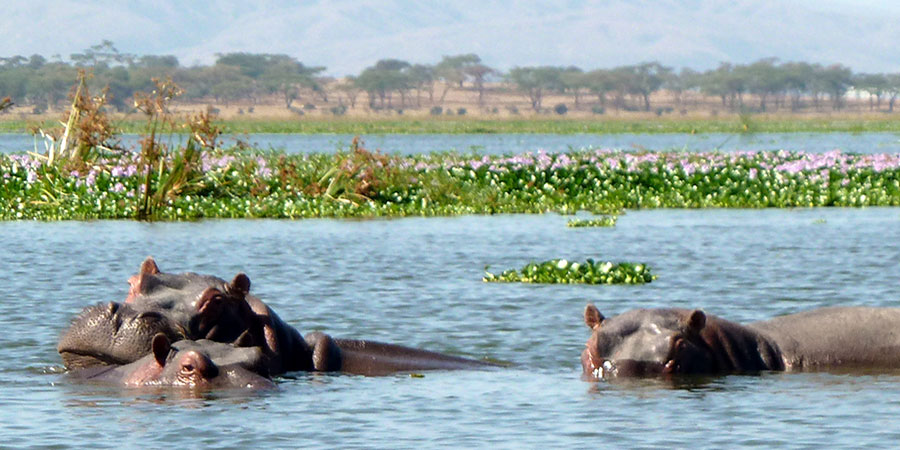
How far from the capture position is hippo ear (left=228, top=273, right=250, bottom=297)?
9297mm

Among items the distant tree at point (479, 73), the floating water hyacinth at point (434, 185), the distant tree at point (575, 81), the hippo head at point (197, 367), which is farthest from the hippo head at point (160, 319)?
the distant tree at point (479, 73)

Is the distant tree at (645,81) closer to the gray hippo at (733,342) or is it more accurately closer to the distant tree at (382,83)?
the distant tree at (382,83)

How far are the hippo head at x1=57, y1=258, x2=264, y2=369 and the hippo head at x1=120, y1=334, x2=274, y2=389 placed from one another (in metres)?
0.10

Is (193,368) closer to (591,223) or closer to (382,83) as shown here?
(591,223)

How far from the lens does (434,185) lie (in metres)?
28.0

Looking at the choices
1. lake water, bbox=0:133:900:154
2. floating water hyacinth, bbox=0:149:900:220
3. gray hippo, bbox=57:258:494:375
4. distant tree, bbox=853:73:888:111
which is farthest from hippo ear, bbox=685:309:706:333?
distant tree, bbox=853:73:888:111

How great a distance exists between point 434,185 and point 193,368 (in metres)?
19.1

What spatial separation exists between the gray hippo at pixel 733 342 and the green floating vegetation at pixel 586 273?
18.2ft

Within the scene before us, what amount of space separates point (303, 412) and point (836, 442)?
9.58 feet

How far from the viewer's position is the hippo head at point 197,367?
29.6 feet

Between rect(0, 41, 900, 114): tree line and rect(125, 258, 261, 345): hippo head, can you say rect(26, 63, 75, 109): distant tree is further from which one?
rect(125, 258, 261, 345): hippo head

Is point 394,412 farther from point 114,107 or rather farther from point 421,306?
point 114,107

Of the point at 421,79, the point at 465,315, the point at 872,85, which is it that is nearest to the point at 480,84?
the point at 421,79

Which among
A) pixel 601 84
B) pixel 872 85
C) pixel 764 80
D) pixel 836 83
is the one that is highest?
pixel 764 80
